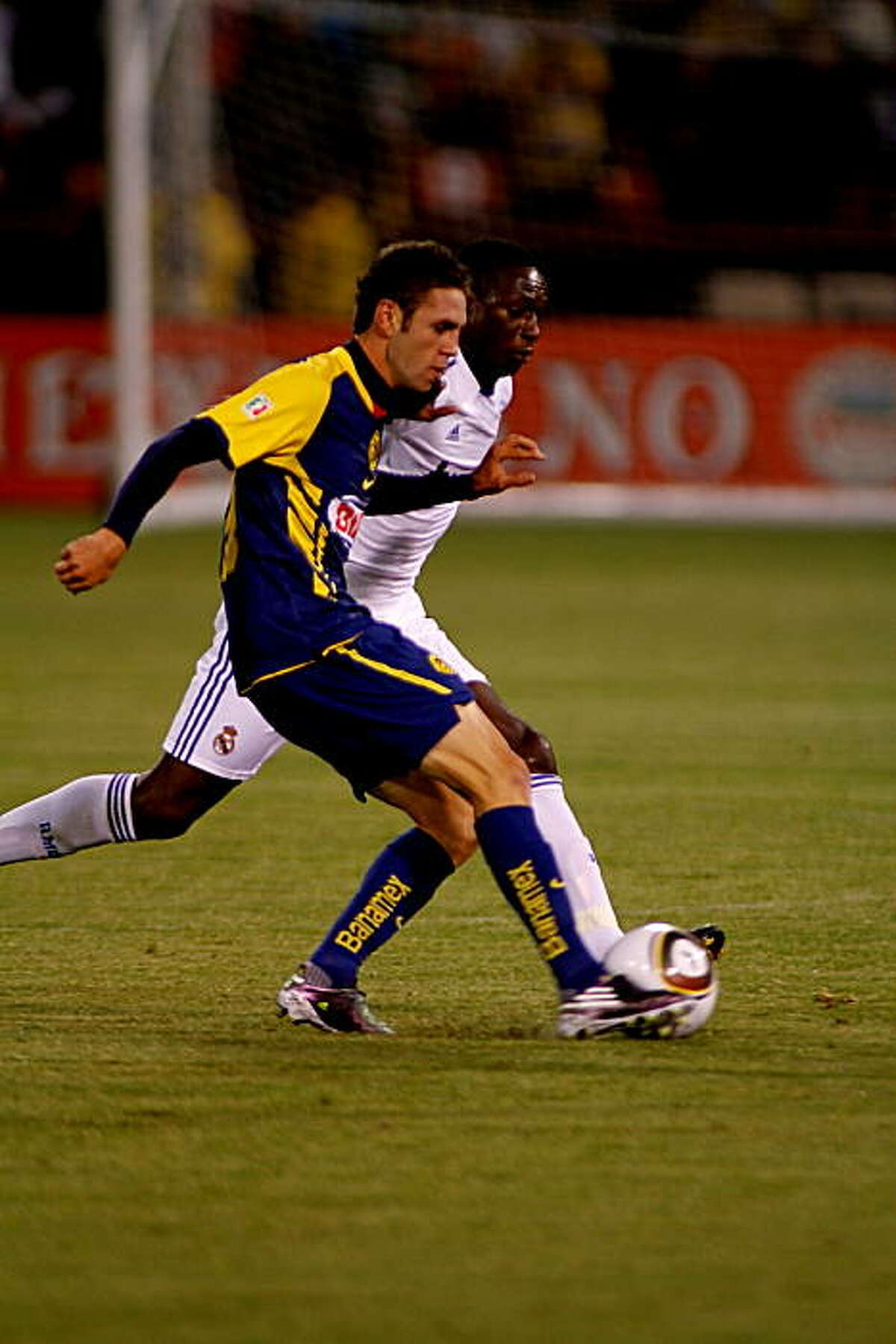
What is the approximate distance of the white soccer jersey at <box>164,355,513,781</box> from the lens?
18.5ft

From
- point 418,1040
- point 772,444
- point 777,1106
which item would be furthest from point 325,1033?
point 772,444

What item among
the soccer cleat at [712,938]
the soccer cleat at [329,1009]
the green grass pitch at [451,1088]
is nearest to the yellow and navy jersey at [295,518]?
the soccer cleat at [329,1009]

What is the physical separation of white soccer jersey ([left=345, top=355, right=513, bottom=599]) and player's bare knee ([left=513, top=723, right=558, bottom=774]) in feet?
1.88

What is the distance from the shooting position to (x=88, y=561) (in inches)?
193

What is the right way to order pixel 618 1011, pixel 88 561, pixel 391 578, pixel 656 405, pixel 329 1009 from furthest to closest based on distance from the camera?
pixel 656 405 < pixel 391 578 < pixel 329 1009 < pixel 618 1011 < pixel 88 561

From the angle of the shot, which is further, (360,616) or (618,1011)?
(360,616)

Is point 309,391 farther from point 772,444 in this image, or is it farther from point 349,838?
point 772,444

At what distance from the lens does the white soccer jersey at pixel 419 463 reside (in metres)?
5.92

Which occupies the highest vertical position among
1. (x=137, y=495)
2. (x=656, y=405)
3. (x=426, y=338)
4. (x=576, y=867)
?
(x=426, y=338)

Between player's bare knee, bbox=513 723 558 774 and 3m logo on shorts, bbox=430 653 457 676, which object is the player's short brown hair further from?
player's bare knee, bbox=513 723 558 774

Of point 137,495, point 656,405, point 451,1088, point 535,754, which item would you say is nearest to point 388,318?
point 137,495

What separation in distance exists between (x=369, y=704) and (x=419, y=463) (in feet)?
Result: 3.36

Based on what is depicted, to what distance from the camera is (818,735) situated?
10469mm

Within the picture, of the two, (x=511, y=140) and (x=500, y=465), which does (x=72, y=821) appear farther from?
(x=511, y=140)
